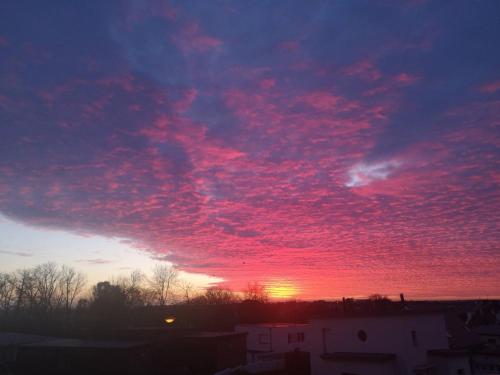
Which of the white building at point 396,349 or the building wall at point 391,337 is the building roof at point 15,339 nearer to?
the building wall at point 391,337

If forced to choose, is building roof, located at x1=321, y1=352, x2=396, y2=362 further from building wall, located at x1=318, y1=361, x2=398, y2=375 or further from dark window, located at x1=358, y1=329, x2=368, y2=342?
dark window, located at x1=358, y1=329, x2=368, y2=342

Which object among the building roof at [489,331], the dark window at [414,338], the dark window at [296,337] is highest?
the dark window at [414,338]

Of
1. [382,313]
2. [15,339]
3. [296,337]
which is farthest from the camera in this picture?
[296,337]

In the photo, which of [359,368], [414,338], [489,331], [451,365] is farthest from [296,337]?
[489,331]

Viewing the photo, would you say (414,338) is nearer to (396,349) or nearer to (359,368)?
(396,349)

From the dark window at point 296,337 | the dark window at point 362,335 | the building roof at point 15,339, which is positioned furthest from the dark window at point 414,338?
the building roof at point 15,339

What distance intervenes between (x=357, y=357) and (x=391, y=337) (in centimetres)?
287

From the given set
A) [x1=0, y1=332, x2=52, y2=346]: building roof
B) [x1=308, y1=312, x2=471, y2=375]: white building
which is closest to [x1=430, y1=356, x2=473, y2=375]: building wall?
[x1=308, y1=312, x2=471, y2=375]: white building

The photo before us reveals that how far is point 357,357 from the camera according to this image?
2522cm

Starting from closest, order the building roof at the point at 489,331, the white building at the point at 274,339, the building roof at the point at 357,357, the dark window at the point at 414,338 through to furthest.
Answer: the building roof at the point at 357,357 < the dark window at the point at 414,338 < the building roof at the point at 489,331 < the white building at the point at 274,339

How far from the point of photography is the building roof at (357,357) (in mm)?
24047

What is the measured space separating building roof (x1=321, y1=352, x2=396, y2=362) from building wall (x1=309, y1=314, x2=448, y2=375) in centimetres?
45

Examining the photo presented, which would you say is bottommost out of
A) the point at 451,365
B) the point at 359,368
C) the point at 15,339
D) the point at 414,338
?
the point at 359,368

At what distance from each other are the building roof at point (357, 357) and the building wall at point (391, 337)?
1.49ft
